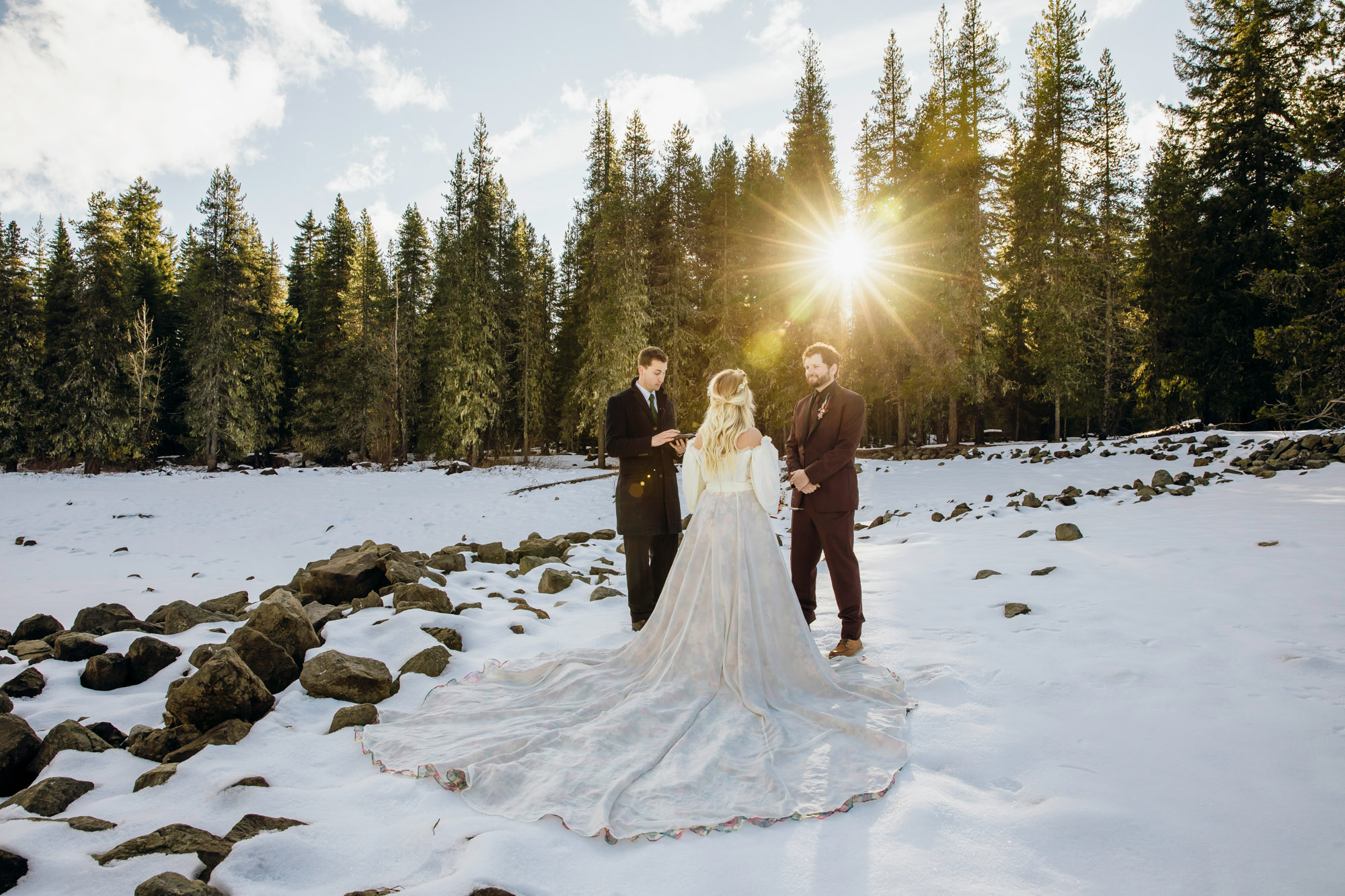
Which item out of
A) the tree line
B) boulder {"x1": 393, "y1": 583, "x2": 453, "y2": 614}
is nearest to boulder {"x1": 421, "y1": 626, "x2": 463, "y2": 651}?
boulder {"x1": 393, "y1": 583, "x2": 453, "y2": 614}

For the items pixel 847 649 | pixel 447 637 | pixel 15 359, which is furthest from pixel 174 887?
pixel 15 359

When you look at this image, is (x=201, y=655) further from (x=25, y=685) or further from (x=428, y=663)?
(x=428, y=663)

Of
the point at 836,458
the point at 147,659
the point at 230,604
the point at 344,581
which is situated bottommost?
the point at 230,604

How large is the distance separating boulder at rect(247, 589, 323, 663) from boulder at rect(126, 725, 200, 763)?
109 cm

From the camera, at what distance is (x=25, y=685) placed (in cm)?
443

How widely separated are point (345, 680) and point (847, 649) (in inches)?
144

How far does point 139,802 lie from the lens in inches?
123

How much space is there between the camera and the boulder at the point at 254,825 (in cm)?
277

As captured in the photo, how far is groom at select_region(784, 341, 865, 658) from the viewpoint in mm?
5258

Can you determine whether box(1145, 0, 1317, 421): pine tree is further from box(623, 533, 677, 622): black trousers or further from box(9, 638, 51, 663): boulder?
box(9, 638, 51, 663): boulder

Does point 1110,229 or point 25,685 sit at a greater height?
point 1110,229

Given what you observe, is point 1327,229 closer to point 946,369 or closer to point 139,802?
point 946,369

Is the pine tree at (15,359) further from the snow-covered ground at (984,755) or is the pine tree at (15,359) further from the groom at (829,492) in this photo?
the groom at (829,492)

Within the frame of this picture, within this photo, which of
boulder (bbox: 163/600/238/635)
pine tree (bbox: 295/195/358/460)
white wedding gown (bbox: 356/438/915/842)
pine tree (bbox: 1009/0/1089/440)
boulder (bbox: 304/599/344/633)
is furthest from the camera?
pine tree (bbox: 295/195/358/460)
